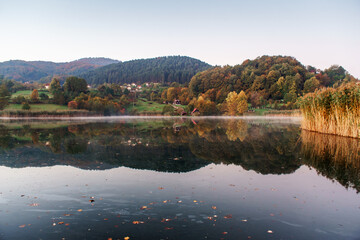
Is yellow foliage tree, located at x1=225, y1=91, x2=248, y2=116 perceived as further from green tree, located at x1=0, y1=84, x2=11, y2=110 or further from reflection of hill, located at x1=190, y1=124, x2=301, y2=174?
reflection of hill, located at x1=190, y1=124, x2=301, y2=174

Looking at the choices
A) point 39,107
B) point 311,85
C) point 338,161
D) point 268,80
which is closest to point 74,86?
point 39,107

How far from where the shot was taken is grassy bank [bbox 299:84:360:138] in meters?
23.9

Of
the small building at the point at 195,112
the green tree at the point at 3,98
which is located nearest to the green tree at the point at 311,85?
the small building at the point at 195,112

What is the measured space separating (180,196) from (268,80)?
550 feet

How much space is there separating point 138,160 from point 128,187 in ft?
17.1

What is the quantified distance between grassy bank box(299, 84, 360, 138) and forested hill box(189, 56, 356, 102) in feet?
374

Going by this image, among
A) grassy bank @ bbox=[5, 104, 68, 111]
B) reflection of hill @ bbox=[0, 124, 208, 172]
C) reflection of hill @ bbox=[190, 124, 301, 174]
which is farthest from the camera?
grassy bank @ bbox=[5, 104, 68, 111]

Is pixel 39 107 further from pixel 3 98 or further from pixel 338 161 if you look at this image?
pixel 338 161

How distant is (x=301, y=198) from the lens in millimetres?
9109

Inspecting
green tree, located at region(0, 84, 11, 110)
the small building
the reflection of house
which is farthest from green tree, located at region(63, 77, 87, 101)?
the small building

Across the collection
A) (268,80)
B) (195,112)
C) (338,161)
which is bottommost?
(195,112)

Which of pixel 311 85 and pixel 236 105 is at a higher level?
pixel 311 85

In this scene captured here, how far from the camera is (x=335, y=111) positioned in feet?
85.8

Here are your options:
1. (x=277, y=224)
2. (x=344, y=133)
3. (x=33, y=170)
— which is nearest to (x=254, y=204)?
(x=277, y=224)
